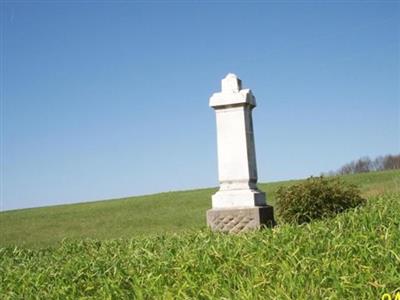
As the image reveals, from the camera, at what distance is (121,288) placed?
545cm

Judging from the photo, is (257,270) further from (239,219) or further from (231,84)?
(231,84)

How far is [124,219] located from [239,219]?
12.0 meters

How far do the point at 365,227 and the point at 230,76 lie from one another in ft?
19.0

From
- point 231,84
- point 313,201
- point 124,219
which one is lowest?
point 124,219

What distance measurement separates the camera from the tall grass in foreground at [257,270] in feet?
14.3

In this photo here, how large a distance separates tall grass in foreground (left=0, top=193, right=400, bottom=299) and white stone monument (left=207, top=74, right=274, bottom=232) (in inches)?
128

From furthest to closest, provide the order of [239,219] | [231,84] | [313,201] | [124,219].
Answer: [124,219] < [231,84] < [313,201] < [239,219]

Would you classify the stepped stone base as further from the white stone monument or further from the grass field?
the grass field

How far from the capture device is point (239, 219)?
10203 millimetres

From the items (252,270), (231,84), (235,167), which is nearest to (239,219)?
(235,167)

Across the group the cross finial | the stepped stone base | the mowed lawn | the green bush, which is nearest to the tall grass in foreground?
the stepped stone base

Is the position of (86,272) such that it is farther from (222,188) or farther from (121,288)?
(222,188)

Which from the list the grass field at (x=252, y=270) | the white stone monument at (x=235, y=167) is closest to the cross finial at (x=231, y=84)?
the white stone monument at (x=235, y=167)

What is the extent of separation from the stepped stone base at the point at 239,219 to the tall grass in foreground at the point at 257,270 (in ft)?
9.91
